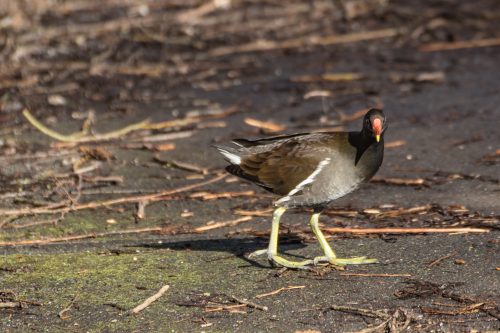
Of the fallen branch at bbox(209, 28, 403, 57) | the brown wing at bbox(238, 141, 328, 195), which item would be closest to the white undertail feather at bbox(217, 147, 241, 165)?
the brown wing at bbox(238, 141, 328, 195)

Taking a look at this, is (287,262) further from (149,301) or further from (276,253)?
(149,301)

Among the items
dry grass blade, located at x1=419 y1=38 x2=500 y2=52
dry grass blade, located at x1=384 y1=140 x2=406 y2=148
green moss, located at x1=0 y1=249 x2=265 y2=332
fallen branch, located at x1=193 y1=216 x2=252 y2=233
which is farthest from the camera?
dry grass blade, located at x1=419 y1=38 x2=500 y2=52

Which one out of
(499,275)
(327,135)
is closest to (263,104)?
(327,135)

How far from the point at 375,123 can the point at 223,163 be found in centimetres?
275

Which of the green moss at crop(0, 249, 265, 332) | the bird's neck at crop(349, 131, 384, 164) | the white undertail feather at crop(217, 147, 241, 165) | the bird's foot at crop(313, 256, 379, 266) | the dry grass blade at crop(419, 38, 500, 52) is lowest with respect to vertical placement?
the green moss at crop(0, 249, 265, 332)

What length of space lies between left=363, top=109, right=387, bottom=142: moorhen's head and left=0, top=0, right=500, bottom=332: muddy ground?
75 cm

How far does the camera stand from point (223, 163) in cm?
827

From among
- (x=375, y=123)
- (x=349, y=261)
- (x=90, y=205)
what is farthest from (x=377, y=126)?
(x=90, y=205)

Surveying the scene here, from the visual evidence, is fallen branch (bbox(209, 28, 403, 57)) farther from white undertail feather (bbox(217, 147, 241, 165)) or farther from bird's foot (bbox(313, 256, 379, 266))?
bird's foot (bbox(313, 256, 379, 266))

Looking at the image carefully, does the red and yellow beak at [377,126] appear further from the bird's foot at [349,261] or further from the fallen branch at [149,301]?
the fallen branch at [149,301]

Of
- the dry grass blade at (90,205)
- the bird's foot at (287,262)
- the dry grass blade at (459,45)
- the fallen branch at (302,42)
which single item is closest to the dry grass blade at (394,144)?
the dry grass blade at (90,205)

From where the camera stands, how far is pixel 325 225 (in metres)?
6.57

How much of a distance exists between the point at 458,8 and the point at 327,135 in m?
7.92

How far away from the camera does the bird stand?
5.80m
